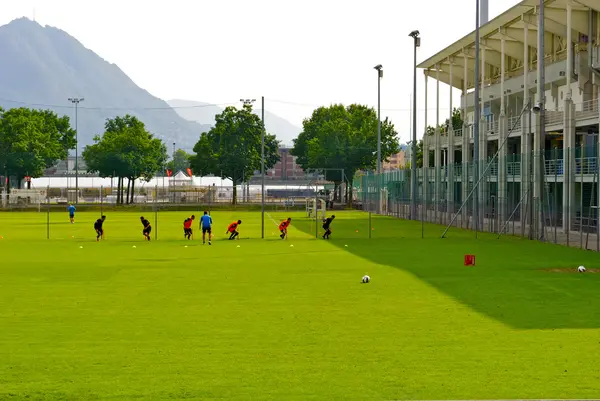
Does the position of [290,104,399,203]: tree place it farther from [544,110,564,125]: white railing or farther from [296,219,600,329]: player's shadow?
[296,219,600,329]: player's shadow

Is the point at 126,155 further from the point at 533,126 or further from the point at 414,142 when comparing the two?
the point at 533,126

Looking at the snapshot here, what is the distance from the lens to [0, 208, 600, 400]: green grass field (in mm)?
11555

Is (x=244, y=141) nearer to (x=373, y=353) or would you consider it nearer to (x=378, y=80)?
(x=378, y=80)

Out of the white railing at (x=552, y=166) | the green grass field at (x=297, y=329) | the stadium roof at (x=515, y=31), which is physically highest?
the stadium roof at (x=515, y=31)

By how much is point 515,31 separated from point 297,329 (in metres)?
58.0

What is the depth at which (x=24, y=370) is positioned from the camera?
12.5 meters

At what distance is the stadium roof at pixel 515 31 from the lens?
2383 inches

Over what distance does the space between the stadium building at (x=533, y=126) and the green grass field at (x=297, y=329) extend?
13310 millimetres

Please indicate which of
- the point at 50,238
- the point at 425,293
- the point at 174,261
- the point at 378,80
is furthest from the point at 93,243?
the point at 378,80

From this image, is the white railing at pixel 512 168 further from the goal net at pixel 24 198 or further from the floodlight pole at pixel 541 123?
the goal net at pixel 24 198

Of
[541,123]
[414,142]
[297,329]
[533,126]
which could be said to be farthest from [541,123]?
[297,329]

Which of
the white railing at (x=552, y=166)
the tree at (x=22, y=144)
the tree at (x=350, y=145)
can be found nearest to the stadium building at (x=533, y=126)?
the white railing at (x=552, y=166)

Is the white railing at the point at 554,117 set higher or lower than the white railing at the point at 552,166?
higher

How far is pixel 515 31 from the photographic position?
69500 millimetres
